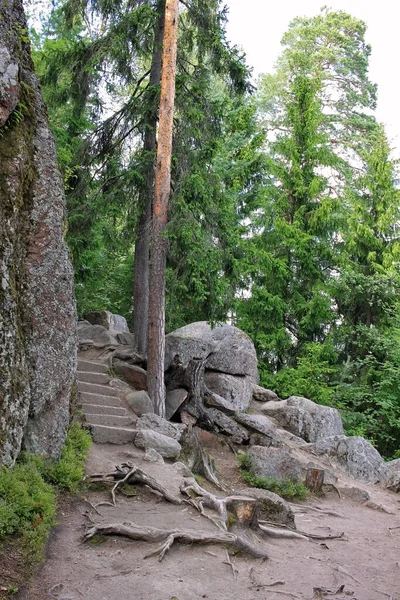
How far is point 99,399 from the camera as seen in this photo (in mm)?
11414

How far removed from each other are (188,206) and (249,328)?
328 inches

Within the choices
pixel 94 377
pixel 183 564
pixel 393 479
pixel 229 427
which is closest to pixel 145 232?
pixel 94 377

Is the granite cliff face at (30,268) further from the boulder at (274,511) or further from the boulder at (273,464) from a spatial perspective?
the boulder at (273,464)

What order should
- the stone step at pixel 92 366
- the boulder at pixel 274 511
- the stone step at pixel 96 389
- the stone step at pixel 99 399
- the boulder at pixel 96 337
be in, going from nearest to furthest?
the boulder at pixel 274 511 < the stone step at pixel 99 399 < the stone step at pixel 96 389 < the stone step at pixel 92 366 < the boulder at pixel 96 337

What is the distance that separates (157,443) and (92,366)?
3555 mm

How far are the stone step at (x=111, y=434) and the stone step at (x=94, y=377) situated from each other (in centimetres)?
228

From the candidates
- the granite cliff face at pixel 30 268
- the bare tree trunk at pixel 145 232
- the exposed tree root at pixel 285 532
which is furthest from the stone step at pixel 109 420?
the exposed tree root at pixel 285 532

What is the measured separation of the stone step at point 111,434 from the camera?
10.0 metres

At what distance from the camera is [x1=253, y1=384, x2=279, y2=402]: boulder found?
16969mm

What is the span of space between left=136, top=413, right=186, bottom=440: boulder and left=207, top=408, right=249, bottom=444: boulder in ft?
7.65

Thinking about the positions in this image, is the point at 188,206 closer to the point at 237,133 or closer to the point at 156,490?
the point at 156,490

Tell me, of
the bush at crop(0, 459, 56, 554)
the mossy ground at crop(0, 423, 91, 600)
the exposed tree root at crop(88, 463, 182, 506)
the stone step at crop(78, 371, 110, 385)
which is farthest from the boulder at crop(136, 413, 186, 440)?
the bush at crop(0, 459, 56, 554)

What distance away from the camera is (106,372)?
13.1 meters

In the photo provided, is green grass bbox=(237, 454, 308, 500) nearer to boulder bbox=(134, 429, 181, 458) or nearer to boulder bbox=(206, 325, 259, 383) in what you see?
boulder bbox=(134, 429, 181, 458)
